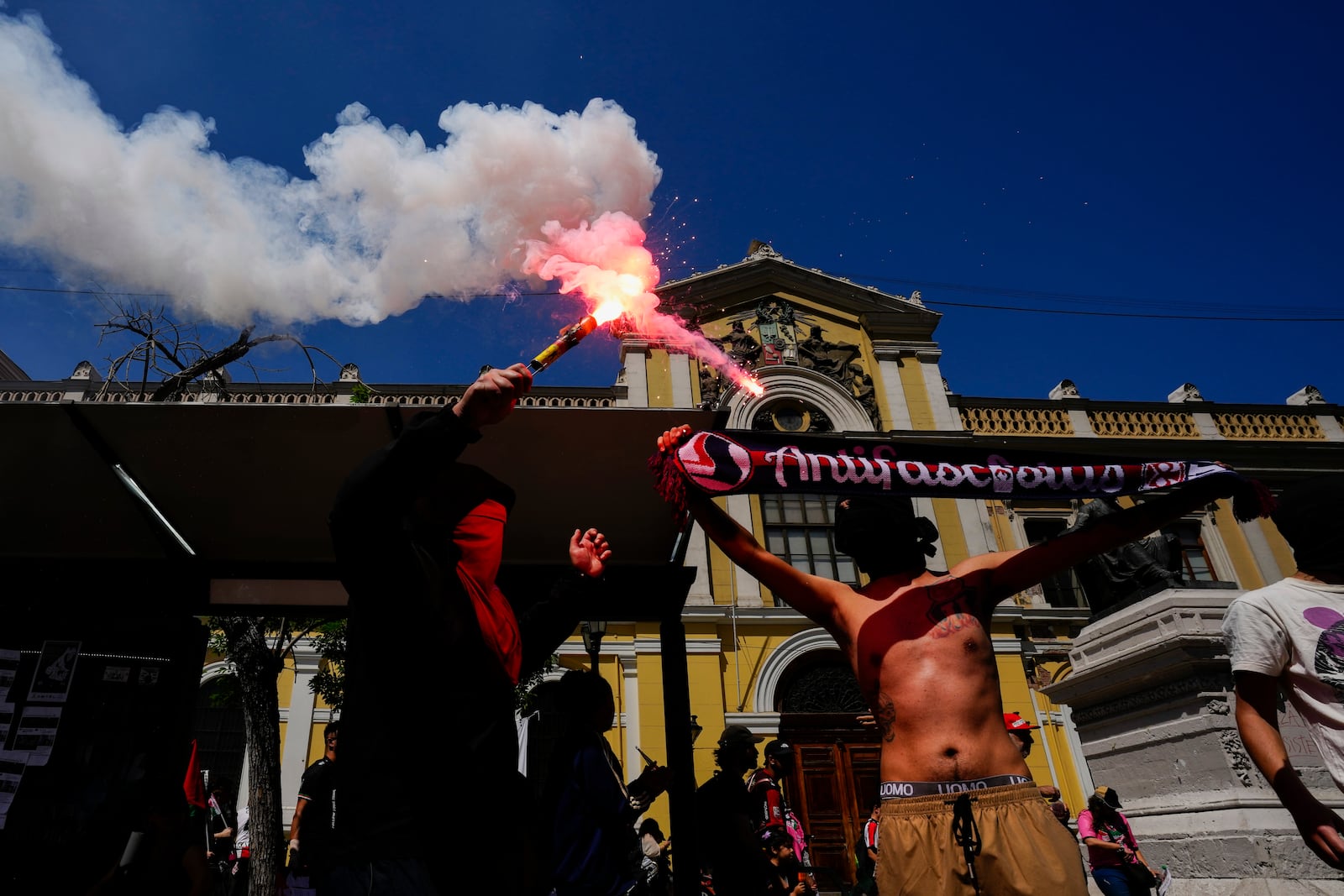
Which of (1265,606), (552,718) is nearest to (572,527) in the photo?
(1265,606)

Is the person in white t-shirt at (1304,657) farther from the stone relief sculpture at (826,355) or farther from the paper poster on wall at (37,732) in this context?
the stone relief sculpture at (826,355)

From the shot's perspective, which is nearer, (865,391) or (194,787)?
(194,787)

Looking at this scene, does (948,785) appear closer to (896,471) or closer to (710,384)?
(896,471)

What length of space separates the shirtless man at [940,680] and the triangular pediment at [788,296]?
16782 millimetres

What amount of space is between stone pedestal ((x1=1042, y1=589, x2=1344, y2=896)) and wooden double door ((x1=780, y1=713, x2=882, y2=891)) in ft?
27.8

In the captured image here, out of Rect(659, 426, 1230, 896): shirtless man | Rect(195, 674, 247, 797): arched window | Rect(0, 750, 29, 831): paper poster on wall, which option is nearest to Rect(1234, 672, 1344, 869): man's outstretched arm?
Rect(659, 426, 1230, 896): shirtless man

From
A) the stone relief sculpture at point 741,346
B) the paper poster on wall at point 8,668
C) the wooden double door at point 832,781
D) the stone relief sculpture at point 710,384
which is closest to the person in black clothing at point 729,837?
the paper poster on wall at point 8,668

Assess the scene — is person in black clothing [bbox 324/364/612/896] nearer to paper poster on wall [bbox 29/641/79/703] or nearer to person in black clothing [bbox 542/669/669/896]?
person in black clothing [bbox 542/669/669/896]

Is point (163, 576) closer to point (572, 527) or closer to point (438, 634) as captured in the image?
point (572, 527)

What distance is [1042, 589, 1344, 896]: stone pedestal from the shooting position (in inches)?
174

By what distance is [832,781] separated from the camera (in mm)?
14578

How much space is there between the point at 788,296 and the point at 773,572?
17.9m

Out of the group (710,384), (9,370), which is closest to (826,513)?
(710,384)

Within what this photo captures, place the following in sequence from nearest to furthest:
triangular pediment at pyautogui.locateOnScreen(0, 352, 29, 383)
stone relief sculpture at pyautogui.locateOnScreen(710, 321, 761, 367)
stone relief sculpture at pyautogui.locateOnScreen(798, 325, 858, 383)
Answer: triangular pediment at pyautogui.locateOnScreen(0, 352, 29, 383)
stone relief sculpture at pyautogui.locateOnScreen(710, 321, 761, 367)
stone relief sculpture at pyautogui.locateOnScreen(798, 325, 858, 383)
